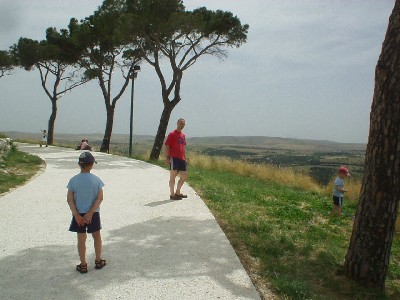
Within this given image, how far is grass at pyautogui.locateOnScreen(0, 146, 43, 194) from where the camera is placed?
8.80 meters

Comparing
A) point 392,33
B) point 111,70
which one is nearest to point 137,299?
point 392,33

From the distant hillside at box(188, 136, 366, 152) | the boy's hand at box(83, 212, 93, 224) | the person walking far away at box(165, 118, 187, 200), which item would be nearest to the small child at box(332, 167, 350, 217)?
the person walking far away at box(165, 118, 187, 200)

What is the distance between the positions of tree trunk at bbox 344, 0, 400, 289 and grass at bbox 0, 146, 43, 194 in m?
7.14

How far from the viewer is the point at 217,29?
18.1 metres

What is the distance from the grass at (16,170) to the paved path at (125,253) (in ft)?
4.40

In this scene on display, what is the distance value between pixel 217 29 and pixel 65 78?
14532 millimetres

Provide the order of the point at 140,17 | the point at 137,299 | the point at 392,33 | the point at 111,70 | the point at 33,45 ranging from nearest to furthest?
1. the point at 137,299
2. the point at 392,33
3. the point at 140,17
4. the point at 111,70
5. the point at 33,45

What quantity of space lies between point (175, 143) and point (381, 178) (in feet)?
14.2

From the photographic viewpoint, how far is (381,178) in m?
4.07

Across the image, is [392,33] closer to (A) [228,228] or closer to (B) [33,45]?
(A) [228,228]

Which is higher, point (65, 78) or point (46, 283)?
point (65, 78)

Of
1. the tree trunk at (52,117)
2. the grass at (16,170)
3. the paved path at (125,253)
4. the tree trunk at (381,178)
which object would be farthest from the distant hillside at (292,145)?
the tree trunk at (381,178)

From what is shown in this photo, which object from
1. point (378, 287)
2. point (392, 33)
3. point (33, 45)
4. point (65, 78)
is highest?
point (33, 45)

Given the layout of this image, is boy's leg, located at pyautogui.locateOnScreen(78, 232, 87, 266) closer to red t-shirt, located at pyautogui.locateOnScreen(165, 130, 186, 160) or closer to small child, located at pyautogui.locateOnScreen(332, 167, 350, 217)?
red t-shirt, located at pyautogui.locateOnScreen(165, 130, 186, 160)
